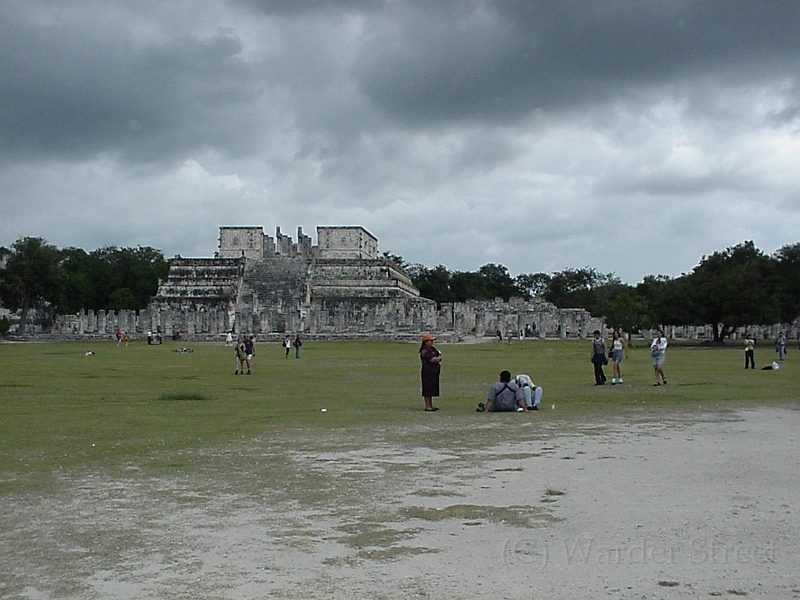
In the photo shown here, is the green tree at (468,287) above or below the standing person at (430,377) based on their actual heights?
above

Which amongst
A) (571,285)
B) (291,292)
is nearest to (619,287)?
(571,285)

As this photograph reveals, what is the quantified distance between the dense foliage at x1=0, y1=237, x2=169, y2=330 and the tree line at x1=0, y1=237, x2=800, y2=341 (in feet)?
0.24

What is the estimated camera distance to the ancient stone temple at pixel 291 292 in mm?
55375

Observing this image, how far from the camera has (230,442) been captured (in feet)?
35.2

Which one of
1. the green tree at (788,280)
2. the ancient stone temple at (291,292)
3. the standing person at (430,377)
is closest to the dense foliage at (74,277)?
the ancient stone temple at (291,292)

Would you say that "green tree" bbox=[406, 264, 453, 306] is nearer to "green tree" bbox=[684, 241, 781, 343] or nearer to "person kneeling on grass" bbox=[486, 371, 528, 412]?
"green tree" bbox=[684, 241, 781, 343]

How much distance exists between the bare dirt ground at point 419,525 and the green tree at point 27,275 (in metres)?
58.8

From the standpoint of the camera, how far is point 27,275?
62750 mm

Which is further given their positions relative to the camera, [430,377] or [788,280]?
[788,280]

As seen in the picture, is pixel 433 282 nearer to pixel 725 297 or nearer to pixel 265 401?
pixel 725 297

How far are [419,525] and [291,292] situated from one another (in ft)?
180

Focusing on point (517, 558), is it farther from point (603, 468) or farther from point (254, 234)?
point (254, 234)

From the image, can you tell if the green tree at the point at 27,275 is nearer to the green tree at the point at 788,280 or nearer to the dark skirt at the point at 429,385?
the green tree at the point at 788,280

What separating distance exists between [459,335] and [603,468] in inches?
1710
